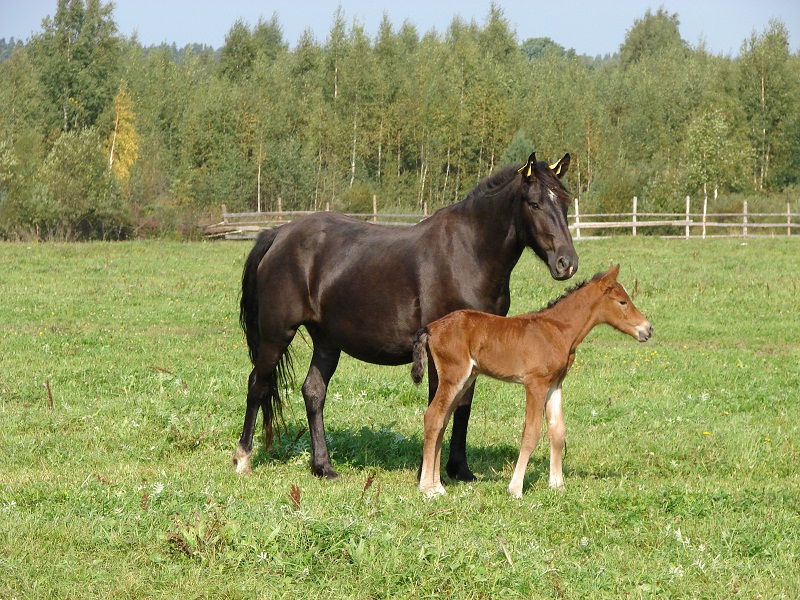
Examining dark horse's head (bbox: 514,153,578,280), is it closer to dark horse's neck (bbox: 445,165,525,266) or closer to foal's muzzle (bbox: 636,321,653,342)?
dark horse's neck (bbox: 445,165,525,266)

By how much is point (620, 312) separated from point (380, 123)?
5629cm

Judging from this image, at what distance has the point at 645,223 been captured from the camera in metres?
41.4

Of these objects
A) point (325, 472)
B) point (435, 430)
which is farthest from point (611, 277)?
point (325, 472)

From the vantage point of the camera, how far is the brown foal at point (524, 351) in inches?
267

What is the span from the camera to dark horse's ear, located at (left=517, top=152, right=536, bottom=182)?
7.10 meters

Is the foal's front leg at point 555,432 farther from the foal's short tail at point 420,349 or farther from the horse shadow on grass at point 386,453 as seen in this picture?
the foal's short tail at point 420,349

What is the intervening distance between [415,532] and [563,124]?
61878 mm

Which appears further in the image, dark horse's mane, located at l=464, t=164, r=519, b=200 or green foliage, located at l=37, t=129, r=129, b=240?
green foliage, located at l=37, t=129, r=129, b=240

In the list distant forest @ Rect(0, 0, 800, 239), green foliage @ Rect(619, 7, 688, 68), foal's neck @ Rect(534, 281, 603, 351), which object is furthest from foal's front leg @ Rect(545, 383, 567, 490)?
green foliage @ Rect(619, 7, 688, 68)

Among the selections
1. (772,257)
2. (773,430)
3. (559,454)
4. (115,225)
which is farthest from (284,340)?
(115,225)

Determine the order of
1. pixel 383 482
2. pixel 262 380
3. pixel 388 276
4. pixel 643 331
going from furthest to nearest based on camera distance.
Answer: pixel 262 380 < pixel 388 276 < pixel 383 482 < pixel 643 331

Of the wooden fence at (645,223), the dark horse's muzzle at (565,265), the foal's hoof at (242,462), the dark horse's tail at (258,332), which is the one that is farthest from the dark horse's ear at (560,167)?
the wooden fence at (645,223)

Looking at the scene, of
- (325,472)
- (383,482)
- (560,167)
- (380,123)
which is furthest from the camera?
(380,123)

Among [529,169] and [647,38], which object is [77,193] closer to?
[529,169]
